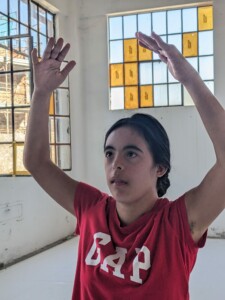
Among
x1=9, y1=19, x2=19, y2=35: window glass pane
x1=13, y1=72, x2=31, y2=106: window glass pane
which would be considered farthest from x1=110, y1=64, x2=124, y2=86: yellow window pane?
x1=13, y1=72, x2=31, y2=106: window glass pane

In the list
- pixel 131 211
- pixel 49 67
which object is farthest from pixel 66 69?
pixel 131 211

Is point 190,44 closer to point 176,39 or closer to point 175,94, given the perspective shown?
point 176,39

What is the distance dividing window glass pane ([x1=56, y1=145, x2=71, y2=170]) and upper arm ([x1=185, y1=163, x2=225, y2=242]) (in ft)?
12.8

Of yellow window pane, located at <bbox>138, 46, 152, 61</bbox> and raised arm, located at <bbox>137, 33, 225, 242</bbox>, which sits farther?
yellow window pane, located at <bbox>138, 46, 152, 61</bbox>

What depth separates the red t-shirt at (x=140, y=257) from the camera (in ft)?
2.71

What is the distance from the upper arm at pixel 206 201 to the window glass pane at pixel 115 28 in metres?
4.40

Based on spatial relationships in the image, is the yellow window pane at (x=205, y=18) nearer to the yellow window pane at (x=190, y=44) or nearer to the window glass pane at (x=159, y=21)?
the yellow window pane at (x=190, y=44)

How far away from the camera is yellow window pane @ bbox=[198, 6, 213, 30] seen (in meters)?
4.62

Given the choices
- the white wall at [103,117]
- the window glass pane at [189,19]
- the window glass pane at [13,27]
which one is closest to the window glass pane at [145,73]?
the white wall at [103,117]

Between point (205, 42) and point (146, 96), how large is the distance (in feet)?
3.08

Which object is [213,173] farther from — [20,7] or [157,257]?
[20,7]

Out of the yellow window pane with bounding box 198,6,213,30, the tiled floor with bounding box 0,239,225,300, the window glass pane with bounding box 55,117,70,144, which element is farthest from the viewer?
the window glass pane with bounding box 55,117,70,144

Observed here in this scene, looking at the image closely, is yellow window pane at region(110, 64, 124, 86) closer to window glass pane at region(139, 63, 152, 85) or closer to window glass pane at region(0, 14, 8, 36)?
window glass pane at region(139, 63, 152, 85)

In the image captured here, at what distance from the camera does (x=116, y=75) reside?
5.00 meters
